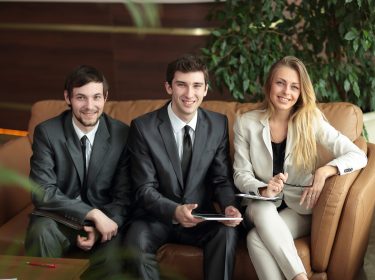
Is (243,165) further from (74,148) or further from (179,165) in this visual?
(74,148)

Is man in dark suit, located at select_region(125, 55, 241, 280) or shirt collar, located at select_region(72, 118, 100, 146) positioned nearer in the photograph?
man in dark suit, located at select_region(125, 55, 241, 280)

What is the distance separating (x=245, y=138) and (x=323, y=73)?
0.95 metres

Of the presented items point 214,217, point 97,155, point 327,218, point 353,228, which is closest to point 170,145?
point 97,155

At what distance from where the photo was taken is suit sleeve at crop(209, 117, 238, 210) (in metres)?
2.35

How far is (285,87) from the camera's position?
237 cm

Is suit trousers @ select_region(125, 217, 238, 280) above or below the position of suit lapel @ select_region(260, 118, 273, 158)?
below

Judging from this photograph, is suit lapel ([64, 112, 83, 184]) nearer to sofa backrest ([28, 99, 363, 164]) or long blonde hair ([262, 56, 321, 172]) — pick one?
sofa backrest ([28, 99, 363, 164])

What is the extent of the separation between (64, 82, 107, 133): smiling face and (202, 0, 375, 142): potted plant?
0.97 meters

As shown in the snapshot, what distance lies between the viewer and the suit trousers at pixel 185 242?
2.16 meters

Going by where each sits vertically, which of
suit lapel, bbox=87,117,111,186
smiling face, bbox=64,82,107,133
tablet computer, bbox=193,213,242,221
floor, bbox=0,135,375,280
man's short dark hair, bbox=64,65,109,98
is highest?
man's short dark hair, bbox=64,65,109,98

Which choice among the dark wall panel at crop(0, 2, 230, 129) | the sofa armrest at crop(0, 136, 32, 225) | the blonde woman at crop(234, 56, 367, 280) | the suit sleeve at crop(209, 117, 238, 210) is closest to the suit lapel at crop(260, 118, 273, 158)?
the blonde woman at crop(234, 56, 367, 280)

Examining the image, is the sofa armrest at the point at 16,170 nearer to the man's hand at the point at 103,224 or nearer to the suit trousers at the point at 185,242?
the man's hand at the point at 103,224

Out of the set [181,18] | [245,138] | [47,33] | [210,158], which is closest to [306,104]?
[245,138]

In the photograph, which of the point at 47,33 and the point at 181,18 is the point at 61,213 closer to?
the point at 181,18
